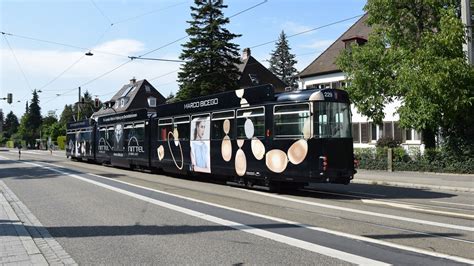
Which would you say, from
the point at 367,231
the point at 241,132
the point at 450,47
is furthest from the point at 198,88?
the point at 367,231

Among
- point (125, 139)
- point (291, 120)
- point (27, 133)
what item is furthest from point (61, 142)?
point (291, 120)

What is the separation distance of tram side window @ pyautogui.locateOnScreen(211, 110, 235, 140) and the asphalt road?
217cm

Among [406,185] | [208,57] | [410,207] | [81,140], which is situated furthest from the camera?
[208,57]

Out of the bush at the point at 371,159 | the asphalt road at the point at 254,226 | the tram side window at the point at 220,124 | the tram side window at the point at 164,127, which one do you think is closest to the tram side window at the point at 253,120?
the tram side window at the point at 220,124

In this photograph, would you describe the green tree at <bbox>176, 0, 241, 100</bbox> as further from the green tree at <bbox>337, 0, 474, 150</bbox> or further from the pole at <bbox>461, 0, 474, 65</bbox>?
the pole at <bbox>461, 0, 474, 65</bbox>

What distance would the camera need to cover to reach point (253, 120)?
15.4 m

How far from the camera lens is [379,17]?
25.5 meters

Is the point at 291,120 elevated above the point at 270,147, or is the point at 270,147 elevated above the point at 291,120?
the point at 291,120

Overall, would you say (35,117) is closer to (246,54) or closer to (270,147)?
(246,54)

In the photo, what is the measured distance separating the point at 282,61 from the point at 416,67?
257 feet

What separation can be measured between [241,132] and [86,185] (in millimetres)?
6147

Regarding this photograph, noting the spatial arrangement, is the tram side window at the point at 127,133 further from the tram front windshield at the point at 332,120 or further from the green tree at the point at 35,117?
the green tree at the point at 35,117

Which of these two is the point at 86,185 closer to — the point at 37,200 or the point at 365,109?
the point at 37,200

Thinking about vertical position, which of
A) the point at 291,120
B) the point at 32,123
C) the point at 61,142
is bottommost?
the point at 291,120
